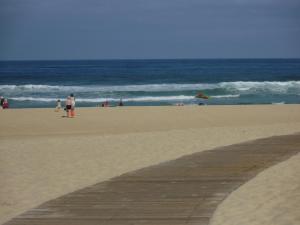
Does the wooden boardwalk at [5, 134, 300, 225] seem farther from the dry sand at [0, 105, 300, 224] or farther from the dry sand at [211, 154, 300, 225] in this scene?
the dry sand at [0, 105, 300, 224]

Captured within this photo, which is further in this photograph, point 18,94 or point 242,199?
point 18,94

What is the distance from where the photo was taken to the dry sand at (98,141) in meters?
9.80

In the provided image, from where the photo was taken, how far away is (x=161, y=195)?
8062 mm

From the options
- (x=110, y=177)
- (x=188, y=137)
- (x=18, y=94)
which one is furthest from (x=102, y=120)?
(x=18, y=94)

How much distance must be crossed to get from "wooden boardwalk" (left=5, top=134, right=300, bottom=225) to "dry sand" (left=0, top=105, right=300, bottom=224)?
0.51 metres

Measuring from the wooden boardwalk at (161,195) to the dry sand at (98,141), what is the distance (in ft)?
1.68

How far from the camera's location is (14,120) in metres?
23.0

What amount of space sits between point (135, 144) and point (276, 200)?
704 cm

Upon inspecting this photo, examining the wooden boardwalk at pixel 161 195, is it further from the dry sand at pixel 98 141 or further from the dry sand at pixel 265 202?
the dry sand at pixel 98 141

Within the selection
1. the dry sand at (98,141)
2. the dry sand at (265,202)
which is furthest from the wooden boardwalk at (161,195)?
the dry sand at (98,141)

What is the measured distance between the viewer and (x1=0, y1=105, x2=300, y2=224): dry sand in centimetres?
980

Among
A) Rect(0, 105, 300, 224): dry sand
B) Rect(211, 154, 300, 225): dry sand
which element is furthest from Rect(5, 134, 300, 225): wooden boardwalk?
Rect(0, 105, 300, 224): dry sand

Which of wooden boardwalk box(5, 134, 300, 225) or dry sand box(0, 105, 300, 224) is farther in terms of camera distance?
dry sand box(0, 105, 300, 224)

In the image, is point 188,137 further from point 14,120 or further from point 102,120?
point 14,120
